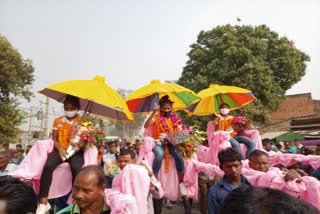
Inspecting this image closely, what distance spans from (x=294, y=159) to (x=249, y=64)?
549 inches

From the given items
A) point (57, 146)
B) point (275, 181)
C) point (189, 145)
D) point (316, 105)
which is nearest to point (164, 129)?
point (189, 145)

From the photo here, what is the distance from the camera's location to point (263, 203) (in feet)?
4.10

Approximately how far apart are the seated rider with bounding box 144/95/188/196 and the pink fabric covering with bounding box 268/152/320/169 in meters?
1.84

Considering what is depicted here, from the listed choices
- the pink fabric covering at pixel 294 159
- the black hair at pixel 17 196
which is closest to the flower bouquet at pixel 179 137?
the pink fabric covering at pixel 294 159

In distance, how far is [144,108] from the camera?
7508 millimetres

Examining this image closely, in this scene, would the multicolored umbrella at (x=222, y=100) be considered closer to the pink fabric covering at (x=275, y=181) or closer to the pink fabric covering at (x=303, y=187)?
the pink fabric covering at (x=275, y=181)

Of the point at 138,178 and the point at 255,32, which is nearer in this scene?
the point at 138,178

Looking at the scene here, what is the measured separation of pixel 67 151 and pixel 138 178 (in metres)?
1.64

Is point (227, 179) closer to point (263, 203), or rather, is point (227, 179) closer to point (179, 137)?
point (179, 137)

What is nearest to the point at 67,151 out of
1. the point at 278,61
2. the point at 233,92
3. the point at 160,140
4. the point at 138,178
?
the point at 138,178

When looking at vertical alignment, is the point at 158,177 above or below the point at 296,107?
below

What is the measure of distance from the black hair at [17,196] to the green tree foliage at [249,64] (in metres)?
17.3

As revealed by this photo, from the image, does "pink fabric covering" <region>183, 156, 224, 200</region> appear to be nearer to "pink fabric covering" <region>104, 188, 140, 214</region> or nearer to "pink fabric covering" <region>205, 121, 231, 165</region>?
"pink fabric covering" <region>205, 121, 231, 165</region>

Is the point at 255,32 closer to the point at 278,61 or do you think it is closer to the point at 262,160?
the point at 278,61
